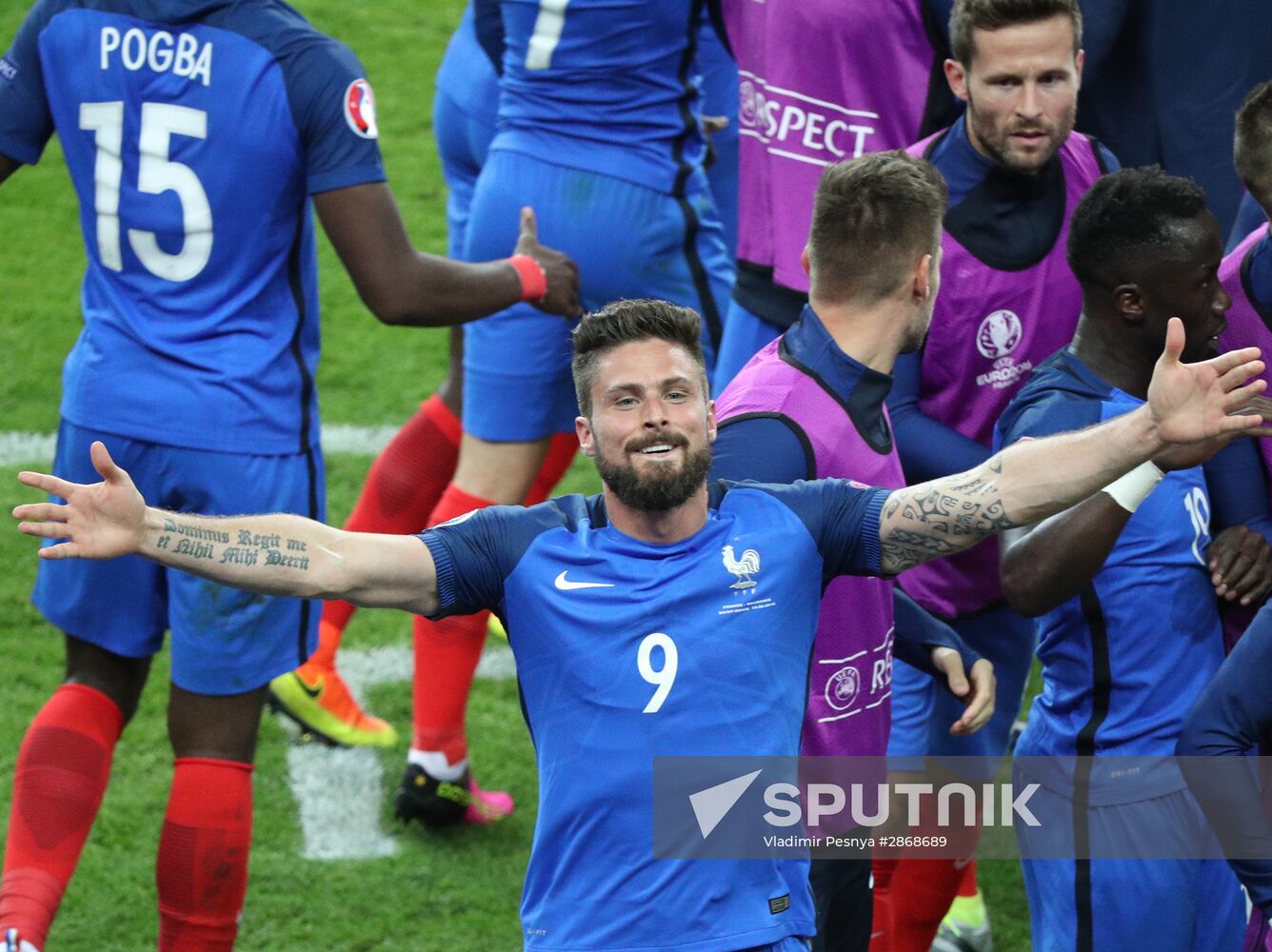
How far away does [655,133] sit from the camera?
5.20m

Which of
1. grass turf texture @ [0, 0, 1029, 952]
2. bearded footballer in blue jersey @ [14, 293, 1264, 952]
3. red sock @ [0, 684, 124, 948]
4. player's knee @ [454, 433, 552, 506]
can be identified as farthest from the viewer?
player's knee @ [454, 433, 552, 506]

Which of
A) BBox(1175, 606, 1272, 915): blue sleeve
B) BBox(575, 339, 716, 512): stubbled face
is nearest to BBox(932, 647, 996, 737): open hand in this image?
BBox(1175, 606, 1272, 915): blue sleeve

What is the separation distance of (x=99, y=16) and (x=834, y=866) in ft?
7.67

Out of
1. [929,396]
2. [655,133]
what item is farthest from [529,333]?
[929,396]

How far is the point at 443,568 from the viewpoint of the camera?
292cm

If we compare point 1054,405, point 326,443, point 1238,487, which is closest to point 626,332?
point 1054,405

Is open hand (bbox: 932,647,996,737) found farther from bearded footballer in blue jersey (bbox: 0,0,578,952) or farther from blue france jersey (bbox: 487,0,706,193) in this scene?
blue france jersey (bbox: 487,0,706,193)

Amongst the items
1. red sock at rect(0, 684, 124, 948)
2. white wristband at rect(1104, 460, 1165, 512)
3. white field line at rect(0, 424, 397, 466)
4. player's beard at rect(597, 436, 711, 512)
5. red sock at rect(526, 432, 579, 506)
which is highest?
white wristband at rect(1104, 460, 1165, 512)

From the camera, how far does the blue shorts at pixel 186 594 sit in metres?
4.04

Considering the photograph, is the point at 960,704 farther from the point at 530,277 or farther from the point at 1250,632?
the point at 530,277

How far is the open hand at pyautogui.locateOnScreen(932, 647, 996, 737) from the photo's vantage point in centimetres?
344

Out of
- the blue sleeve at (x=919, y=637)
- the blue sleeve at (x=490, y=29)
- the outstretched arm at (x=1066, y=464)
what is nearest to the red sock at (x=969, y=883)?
the blue sleeve at (x=919, y=637)

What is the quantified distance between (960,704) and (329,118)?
78.2 inches

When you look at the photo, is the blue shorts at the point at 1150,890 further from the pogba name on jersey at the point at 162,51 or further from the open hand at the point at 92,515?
the pogba name on jersey at the point at 162,51
